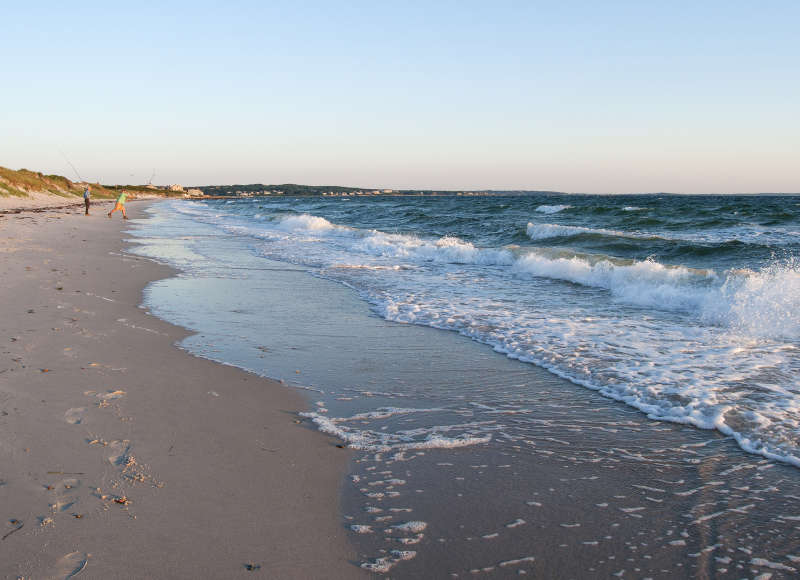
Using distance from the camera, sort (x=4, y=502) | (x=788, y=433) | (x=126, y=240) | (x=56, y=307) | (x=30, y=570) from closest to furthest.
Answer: (x=30, y=570)
(x=4, y=502)
(x=788, y=433)
(x=56, y=307)
(x=126, y=240)

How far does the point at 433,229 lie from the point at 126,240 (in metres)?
14.6

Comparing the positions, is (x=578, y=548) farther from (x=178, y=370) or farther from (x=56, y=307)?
(x=56, y=307)

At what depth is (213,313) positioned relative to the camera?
703 centimetres

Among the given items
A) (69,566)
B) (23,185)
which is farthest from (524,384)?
(23,185)

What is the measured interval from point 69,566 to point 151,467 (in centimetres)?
83

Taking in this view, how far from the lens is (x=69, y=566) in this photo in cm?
207

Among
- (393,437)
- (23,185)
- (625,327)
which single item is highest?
(23,185)

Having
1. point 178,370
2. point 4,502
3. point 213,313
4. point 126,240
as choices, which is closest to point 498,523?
point 4,502

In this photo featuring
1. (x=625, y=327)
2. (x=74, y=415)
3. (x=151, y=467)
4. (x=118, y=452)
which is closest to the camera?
(x=151, y=467)

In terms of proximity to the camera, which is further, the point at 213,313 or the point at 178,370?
the point at 213,313

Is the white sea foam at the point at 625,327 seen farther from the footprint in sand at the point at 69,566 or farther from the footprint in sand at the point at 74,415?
the footprint in sand at the point at 69,566

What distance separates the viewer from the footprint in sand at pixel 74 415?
3.37m

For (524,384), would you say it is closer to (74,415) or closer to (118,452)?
(118,452)

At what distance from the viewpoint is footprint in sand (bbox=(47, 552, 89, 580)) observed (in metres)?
2.03
